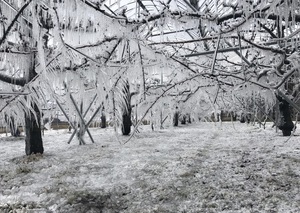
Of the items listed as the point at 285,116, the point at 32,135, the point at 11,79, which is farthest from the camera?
the point at 285,116

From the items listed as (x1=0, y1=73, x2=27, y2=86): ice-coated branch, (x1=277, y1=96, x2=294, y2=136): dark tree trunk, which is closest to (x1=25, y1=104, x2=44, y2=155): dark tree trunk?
(x1=0, y1=73, x2=27, y2=86): ice-coated branch

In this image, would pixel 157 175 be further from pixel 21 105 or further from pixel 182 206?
pixel 21 105

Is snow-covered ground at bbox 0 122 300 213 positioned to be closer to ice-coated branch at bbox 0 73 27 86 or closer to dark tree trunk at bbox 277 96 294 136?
ice-coated branch at bbox 0 73 27 86

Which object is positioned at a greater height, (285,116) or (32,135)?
(285,116)

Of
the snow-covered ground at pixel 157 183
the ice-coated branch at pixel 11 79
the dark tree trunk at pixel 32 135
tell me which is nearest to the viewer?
the snow-covered ground at pixel 157 183

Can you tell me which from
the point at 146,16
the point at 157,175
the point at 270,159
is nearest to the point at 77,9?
the point at 146,16

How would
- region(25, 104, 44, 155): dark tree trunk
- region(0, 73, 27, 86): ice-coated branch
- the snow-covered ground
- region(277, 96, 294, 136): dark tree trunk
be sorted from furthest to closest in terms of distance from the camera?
region(277, 96, 294, 136): dark tree trunk
region(25, 104, 44, 155): dark tree trunk
region(0, 73, 27, 86): ice-coated branch
the snow-covered ground

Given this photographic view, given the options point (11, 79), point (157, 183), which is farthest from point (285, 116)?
point (11, 79)

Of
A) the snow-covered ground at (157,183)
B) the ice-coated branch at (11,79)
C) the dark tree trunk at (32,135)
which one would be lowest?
the snow-covered ground at (157,183)

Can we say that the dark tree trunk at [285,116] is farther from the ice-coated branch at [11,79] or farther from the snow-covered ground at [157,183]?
the ice-coated branch at [11,79]

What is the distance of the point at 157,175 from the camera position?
4.19 metres

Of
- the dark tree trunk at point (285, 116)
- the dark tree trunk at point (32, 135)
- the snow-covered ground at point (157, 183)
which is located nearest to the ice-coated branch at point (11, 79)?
the dark tree trunk at point (32, 135)

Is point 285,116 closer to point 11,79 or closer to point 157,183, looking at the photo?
point 157,183

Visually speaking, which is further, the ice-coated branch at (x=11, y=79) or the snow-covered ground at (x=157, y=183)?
the ice-coated branch at (x=11, y=79)
